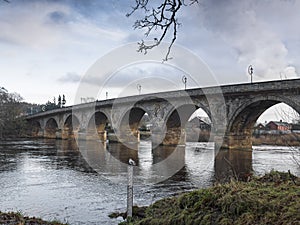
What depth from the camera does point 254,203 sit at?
4.63 meters

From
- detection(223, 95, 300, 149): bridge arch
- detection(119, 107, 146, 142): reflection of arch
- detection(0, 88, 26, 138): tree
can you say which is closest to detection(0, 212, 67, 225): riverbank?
→ detection(223, 95, 300, 149): bridge arch

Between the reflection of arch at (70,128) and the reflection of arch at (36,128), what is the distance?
12037 mm

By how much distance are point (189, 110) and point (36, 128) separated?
4604 cm

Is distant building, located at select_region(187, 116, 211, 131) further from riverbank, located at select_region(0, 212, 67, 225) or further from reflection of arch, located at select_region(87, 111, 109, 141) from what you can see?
riverbank, located at select_region(0, 212, 67, 225)

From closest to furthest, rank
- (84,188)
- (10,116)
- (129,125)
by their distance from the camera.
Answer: (84,188)
(129,125)
(10,116)

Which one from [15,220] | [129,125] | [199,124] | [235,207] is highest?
[199,124]

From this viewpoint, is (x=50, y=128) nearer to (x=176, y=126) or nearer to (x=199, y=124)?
(x=199, y=124)

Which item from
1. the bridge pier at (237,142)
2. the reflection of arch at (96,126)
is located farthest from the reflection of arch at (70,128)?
the bridge pier at (237,142)

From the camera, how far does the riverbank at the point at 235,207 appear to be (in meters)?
4.29

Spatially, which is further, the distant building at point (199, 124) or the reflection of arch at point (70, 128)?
the distant building at point (199, 124)

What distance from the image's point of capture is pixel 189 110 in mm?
34250

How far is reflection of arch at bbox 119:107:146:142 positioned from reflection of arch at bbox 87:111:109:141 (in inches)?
255

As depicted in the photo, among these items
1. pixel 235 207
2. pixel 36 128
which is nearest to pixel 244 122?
pixel 235 207

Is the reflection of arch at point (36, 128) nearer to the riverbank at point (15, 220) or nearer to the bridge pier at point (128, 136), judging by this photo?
the bridge pier at point (128, 136)
